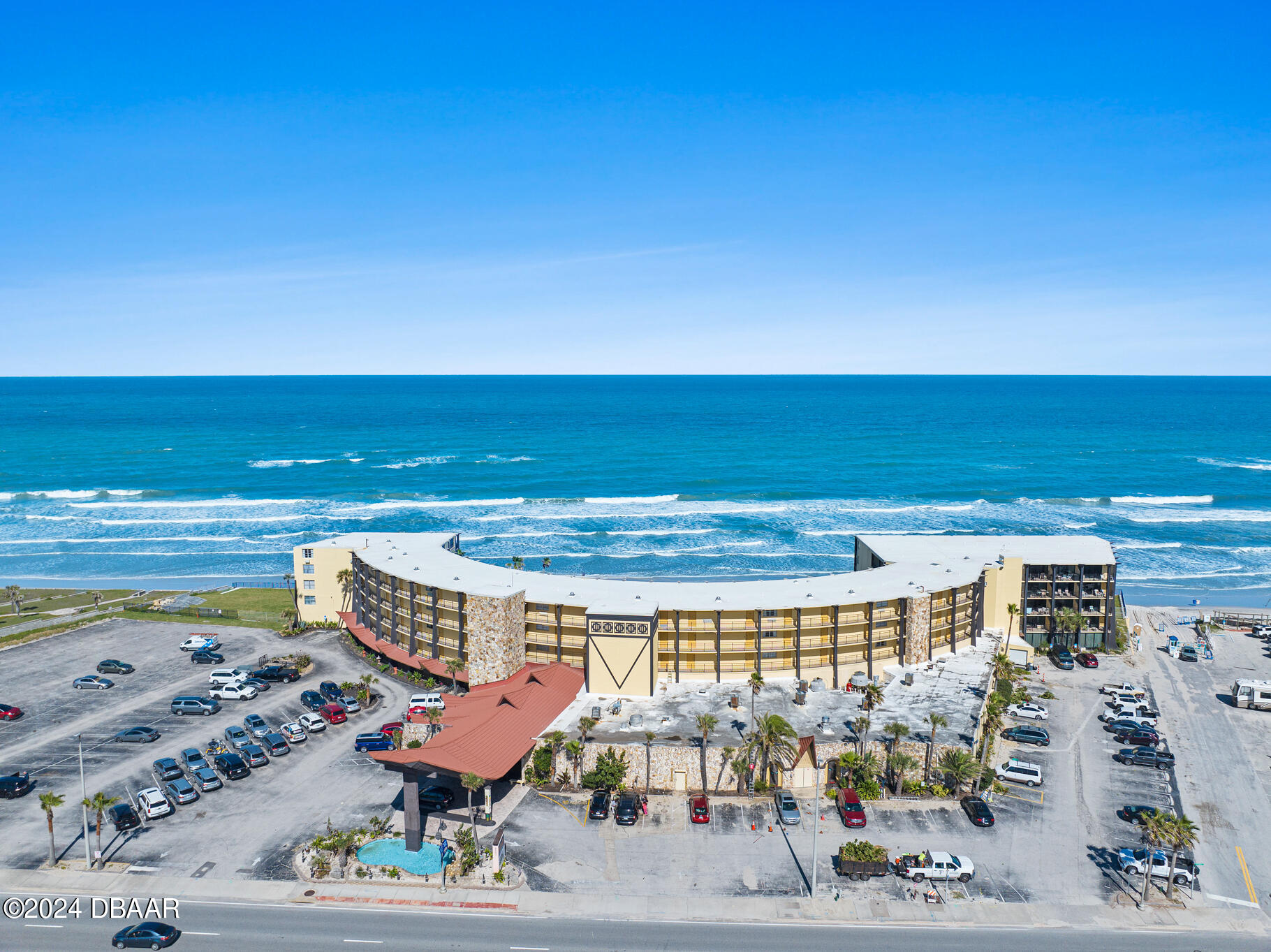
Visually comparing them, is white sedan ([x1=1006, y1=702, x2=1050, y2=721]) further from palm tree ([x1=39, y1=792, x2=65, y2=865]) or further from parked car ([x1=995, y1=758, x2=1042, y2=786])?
palm tree ([x1=39, y1=792, x2=65, y2=865])

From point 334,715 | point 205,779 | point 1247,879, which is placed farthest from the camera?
point 334,715

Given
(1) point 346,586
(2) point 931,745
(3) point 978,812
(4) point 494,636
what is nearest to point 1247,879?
(3) point 978,812

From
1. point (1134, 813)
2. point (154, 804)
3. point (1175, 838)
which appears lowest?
point (1134, 813)

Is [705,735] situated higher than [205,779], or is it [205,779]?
[705,735]

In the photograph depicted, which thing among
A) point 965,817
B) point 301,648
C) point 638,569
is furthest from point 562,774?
point 638,569

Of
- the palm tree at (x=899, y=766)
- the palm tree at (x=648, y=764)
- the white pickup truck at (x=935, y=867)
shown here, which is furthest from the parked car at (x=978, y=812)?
the palm tree at (x=648, y=764)

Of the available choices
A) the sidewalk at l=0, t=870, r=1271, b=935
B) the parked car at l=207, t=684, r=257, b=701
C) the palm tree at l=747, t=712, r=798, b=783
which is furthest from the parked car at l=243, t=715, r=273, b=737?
the palm tree at l=747, t=712, r=798, b=783

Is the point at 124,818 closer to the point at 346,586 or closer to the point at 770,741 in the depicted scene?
the point at 346,586
